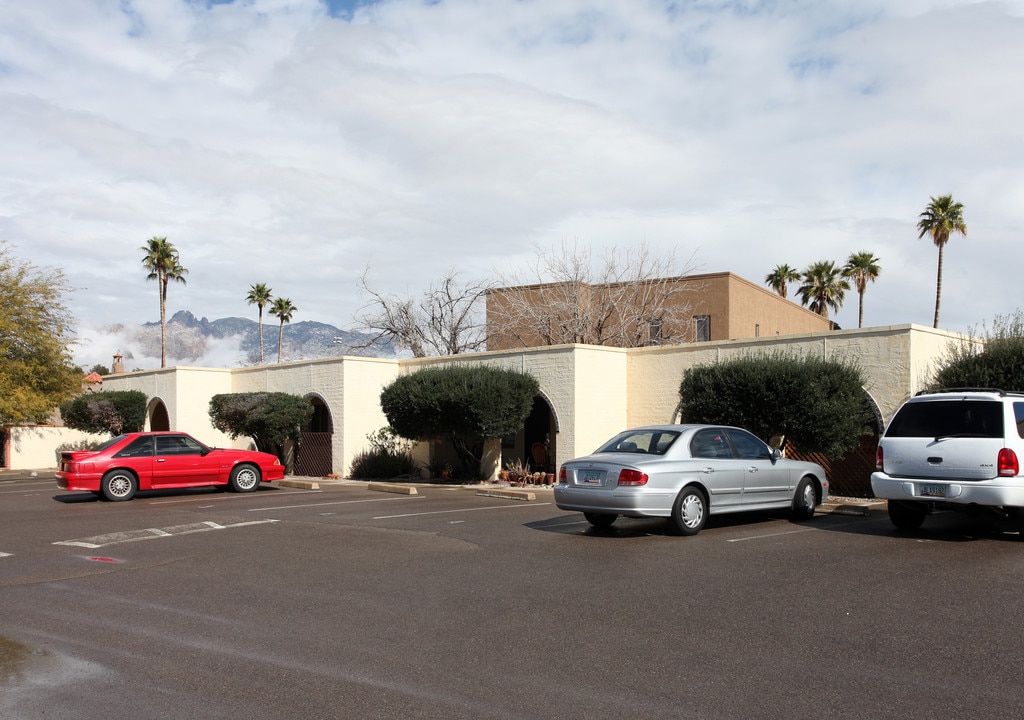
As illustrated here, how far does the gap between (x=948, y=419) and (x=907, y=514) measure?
5.12ft

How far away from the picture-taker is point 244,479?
2242cm

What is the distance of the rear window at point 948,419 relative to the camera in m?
12.0

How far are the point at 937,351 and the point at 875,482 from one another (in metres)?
7.56

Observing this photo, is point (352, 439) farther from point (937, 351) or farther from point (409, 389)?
point (937, 351)

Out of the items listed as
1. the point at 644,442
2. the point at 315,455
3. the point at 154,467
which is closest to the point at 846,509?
the point at 644,442

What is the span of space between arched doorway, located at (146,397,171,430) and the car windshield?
27.4 metres

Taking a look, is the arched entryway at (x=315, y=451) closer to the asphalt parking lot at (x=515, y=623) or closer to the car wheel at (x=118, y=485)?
the car wheel at (x=118, y=485)

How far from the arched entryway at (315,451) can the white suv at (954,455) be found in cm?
1860

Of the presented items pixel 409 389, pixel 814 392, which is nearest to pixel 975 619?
pixel 814 392

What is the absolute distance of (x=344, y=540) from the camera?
12969 millimetres

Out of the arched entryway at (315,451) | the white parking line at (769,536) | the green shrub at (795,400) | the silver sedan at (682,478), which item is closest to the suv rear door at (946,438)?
the white parking line at (769,536)

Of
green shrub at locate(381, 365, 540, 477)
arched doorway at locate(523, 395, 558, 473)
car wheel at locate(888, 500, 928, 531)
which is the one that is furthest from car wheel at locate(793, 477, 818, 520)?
arched doorway at locate(523, 395, 558, 473)

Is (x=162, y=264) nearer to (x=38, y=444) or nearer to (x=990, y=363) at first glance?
(x=38, y=444)

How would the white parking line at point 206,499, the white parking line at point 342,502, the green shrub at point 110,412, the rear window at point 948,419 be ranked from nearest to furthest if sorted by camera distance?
the rear window at point 948,419, the white parking line at point 342,502, the white parking line at point 206,499, the green shrub at point 110,412
